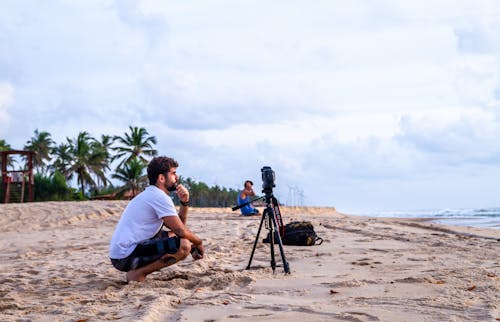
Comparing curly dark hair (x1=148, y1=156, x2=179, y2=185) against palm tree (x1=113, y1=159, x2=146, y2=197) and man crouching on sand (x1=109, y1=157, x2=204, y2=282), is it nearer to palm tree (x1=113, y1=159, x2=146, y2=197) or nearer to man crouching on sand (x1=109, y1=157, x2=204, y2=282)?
man crouching on sand (x1=109, y1=157, x2=204, y2=282)

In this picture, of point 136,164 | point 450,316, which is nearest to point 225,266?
point 450,316

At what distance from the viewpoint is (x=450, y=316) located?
3059 millimetres

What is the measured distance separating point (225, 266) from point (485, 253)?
3139 mm

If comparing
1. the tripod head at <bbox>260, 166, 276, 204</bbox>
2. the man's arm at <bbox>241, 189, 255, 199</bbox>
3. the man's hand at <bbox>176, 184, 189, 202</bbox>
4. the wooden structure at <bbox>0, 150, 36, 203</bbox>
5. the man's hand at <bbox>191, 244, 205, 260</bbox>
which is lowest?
the man's hand at <bbox>191, 244, 205, 260</bbox>

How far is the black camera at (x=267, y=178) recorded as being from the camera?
5121 mm

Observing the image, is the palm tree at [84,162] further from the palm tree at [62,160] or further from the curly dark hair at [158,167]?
the curly dark hair at [158,167]

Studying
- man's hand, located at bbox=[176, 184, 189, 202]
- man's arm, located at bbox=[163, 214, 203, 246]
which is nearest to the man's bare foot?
man's arm, located at bbox=[163, 214, 203, 246]

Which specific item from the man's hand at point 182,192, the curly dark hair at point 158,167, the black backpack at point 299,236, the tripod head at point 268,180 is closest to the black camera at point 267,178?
the tripod head at point 268,180

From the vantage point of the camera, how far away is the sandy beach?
131 inches

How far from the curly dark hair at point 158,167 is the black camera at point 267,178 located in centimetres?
88

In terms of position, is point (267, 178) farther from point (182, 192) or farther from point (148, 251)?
point (148, 251)

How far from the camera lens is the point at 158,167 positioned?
15.9 feet

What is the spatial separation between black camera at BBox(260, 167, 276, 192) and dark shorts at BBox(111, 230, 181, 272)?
0.97 metres

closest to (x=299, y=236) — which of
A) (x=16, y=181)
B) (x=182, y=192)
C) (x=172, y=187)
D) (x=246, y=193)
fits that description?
(x=182, y=192)
